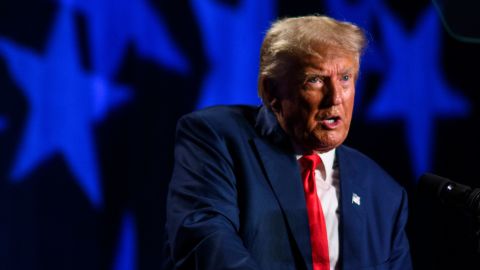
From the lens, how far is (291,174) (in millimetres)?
1576

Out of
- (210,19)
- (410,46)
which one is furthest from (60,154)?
Answer: (410,46)

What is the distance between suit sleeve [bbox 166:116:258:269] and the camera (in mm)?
1328

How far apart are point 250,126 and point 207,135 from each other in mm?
130

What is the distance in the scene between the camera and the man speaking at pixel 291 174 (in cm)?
148

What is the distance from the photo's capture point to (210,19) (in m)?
2.42

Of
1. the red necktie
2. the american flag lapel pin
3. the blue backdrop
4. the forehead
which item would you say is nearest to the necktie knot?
the red necktie

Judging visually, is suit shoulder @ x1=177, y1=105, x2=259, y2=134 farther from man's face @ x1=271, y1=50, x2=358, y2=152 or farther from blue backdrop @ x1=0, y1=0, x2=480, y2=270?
blue backdrop @ x1=0, y1=0, x2=480, y2=270

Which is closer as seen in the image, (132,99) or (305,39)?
(305,39)

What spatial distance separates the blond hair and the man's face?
2cm

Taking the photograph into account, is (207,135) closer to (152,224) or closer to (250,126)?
(250,126)

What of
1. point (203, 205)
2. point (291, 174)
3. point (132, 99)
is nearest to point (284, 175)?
point (291, 174)

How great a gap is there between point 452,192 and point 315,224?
1.16ft

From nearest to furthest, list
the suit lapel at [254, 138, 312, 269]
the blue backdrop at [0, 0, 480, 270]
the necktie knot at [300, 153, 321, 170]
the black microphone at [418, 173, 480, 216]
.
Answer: the black microphone at [418, 173, 480, 216], the suit lapel at [254, 138, 312, 269], the necktie knot at [300, 153, 321, 170], the blue backdrop at [0, 0, 480, 270]

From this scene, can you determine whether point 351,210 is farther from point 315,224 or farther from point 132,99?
point 132,99
